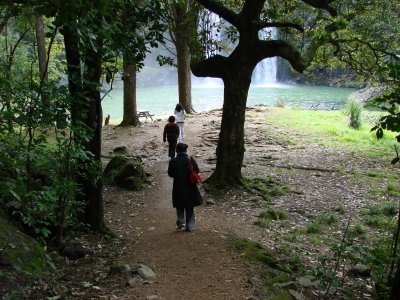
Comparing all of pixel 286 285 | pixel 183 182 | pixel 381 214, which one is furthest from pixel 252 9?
pixel 286 285

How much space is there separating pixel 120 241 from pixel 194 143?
9655 millimetres

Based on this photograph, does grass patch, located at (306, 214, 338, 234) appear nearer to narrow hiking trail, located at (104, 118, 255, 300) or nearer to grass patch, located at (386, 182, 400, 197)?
narrow hiking trail, located at (104, 118, 255, 300)

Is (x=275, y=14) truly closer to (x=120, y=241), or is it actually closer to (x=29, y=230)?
(x=120, y=241)

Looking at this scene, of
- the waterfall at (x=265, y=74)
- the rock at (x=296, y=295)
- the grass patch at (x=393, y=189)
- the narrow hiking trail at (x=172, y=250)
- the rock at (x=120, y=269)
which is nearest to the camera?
the rock at (x=296, y=295)

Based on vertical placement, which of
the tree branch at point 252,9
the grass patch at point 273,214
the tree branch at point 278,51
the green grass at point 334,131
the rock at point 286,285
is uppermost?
the tree branch at point 252,9

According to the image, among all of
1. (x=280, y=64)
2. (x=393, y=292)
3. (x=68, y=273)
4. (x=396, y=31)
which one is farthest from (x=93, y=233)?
(x=280, y=64)

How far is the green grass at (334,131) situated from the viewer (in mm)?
16938

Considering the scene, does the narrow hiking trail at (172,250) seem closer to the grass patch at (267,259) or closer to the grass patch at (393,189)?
the grass patch at (267,259)

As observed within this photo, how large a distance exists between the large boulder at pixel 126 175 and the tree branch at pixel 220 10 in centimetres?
471

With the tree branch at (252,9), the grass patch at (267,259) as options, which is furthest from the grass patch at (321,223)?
the tree branch at (252,9)

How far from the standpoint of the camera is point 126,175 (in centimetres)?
1091

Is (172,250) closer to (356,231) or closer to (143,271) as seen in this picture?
(143,271)

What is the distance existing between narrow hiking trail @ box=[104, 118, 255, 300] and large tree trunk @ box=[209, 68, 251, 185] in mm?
1289

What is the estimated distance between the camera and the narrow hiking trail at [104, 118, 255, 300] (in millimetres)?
5078
